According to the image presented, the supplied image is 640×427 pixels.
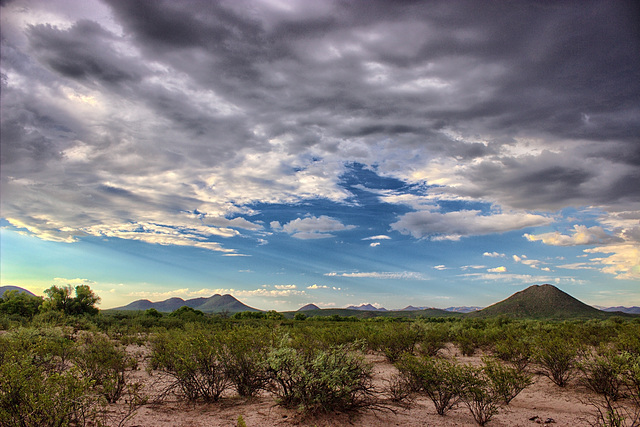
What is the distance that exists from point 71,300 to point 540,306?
11149 cm

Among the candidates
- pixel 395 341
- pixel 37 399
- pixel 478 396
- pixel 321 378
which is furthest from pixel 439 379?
pixel 395 341

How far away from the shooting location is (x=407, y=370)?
9281 millimetres

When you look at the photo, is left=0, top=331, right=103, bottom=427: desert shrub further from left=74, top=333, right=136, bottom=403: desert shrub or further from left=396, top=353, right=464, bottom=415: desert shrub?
left=396, top=353, right=464, bottom=415: desert shrub

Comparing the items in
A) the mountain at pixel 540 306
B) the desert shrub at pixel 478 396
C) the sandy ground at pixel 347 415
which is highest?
the mountain at pixel 540 306

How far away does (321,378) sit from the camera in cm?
726

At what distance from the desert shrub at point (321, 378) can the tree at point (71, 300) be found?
163 ft

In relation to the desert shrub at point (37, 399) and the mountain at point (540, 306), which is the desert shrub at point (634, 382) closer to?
the desert shrub at point (37, 399)

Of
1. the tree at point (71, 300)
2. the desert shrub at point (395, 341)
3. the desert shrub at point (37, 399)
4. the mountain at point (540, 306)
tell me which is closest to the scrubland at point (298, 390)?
the desert shrub at point (37, 399)

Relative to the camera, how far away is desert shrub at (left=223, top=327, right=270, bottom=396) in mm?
8852

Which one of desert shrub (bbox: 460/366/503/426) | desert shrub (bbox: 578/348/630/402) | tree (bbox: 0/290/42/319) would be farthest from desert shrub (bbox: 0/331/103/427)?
tree (bbox: 0/290/42/319)

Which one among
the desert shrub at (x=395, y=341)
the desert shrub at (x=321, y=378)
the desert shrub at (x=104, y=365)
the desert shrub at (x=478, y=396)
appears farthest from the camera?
the desert shrub at (x=395, y=341)

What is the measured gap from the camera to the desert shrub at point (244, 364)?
8.85 meters

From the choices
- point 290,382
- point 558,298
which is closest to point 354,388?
point 290,382

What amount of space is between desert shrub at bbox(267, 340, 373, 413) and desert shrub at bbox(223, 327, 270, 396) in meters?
0.94
